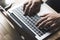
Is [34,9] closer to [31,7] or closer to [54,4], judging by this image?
[31,7]

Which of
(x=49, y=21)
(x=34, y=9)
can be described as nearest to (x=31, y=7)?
(x=34, y=9)

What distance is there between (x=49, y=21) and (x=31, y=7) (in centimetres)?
12

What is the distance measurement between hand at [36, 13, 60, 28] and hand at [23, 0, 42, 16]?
7 centimetres

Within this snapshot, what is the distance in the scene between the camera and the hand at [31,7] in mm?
696

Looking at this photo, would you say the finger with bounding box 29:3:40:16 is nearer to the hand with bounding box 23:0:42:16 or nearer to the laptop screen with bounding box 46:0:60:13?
the hand with bounding box 23:0:42:16

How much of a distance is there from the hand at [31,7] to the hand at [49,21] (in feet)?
0.24

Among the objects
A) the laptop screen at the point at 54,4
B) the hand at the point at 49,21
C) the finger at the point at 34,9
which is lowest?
the hand at the point at 49,21

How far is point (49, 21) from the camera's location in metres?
0.63

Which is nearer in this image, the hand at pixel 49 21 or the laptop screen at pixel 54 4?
the hand at pixel 49 21

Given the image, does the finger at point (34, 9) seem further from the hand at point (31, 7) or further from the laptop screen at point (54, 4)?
the laptop screen at point (54, 4)

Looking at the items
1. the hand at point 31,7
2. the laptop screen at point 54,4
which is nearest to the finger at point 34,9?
the hand at point 31,7

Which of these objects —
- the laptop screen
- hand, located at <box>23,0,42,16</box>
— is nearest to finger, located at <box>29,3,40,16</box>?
hand, located at <box>23,0,42,16</box>

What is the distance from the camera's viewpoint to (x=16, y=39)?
85 centimetres

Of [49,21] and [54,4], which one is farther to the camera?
[54,4]
